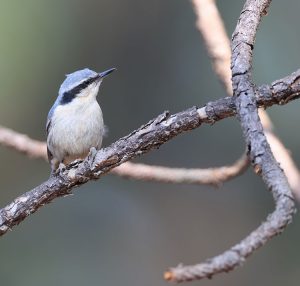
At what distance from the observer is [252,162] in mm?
1772

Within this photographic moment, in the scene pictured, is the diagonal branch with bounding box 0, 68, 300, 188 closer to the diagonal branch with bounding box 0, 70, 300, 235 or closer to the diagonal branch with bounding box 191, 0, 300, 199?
the diagonal branch with bounding box 191, 0, 300, 199

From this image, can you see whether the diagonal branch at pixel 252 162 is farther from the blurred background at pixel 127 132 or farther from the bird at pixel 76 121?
the blurred background at pixel 127 132

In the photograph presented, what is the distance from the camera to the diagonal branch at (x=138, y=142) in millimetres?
2311

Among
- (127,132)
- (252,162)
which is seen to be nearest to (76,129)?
(252,162)

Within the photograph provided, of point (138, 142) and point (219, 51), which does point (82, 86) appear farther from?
point (138, 142)

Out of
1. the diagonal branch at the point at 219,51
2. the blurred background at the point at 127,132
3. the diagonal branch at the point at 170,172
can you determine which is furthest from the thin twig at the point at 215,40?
the blurred background at the point at 127,132

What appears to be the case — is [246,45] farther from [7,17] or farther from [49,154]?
[7,17]

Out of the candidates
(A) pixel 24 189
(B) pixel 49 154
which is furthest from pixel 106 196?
(B) pixel 49 154

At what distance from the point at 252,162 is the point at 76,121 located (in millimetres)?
2164

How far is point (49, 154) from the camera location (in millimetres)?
3959

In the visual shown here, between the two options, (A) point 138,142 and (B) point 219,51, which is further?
(B) point 219,51

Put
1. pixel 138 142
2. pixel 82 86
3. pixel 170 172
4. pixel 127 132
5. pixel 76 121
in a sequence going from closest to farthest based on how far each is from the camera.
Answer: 1. pixel 138 142
2. pixel 170 172
3. pixel 76 121
4. pixel 82 86
5. pixel 127 132

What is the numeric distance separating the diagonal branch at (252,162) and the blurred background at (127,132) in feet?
12.2

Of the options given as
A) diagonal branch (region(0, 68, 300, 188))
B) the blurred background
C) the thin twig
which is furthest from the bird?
the blurred background
